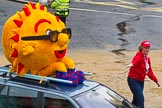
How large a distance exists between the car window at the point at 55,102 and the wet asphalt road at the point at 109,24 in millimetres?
9492

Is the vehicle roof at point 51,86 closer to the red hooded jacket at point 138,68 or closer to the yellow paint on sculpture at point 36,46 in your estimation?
the yellow paint on sculpture at point 36,46

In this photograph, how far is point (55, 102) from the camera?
627cm

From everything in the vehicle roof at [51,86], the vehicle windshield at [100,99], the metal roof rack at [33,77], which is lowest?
the vehicle windshield at [100,99]

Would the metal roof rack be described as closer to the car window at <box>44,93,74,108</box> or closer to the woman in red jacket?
the car window at <box>44,93,74,108</box>

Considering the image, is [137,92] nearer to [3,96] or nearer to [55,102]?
[55,102]

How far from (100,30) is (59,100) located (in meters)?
12.7

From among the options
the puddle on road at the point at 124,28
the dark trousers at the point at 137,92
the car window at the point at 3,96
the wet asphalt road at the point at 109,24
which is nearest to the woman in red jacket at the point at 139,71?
the dark trousers at the point at 137,92

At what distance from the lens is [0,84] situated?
6.62 m

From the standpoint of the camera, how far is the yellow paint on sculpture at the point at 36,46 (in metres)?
6.74

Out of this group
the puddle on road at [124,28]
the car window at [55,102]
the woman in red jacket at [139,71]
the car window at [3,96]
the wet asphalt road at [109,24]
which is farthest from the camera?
the puddle on road at [124,28]

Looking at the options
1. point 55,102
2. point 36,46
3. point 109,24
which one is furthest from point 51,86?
point 109,24

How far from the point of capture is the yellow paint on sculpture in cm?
674

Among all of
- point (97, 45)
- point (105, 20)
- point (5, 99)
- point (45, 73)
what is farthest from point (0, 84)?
point (105, 20)

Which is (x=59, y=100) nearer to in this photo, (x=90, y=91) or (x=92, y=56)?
(x=90, y=91)
